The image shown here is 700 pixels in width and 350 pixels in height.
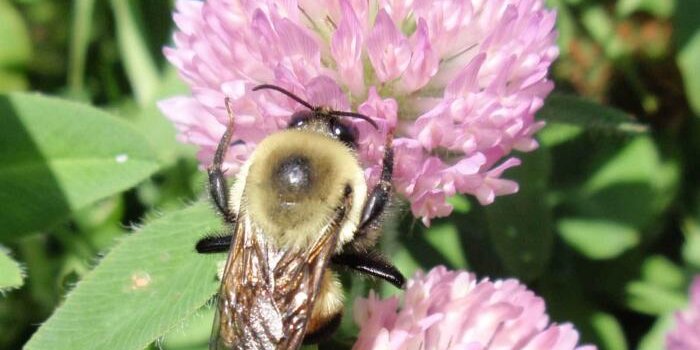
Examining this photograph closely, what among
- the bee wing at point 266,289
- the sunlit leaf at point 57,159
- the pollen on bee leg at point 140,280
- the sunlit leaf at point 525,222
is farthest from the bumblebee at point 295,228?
the sunlit leaf at point 525,222

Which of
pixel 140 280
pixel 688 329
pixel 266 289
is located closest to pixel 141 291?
pixel 140 280

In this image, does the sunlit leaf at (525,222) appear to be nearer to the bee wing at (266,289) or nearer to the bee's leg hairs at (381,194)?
the bee's leg hairs at (381,194)

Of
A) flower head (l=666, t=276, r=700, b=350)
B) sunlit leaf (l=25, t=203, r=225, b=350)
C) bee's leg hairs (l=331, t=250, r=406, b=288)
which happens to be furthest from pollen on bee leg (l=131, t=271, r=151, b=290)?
flower head (l=666, t=276, r=700, b=350)

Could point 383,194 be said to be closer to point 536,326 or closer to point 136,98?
point 536,326

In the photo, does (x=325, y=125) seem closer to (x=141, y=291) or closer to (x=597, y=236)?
(x=141, y=291)

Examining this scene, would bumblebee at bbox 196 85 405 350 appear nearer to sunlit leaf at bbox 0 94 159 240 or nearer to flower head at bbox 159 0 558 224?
flower head at bbox 159 0 558 224

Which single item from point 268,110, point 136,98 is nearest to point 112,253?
point 268,110
